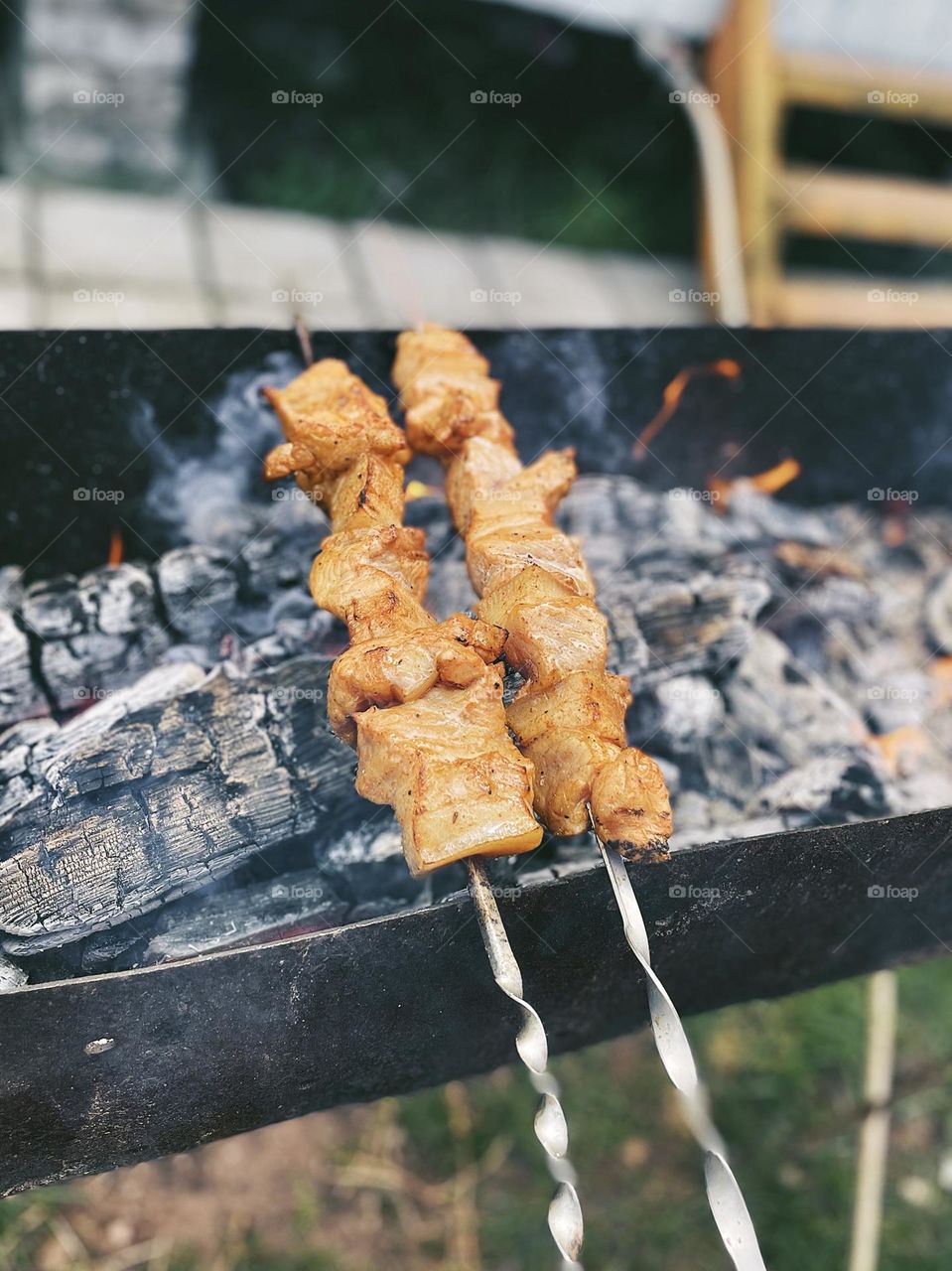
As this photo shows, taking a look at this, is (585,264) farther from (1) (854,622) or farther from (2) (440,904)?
(2) (440,904)

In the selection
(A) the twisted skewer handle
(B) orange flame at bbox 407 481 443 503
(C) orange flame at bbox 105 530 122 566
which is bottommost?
(A) the twisted skewer handle

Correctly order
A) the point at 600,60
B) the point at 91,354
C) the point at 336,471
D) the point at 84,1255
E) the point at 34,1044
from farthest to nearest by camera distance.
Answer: the point at 600,60 → the point at 84,1255 → the point at 91,354 → the point at 336,471 → the point at 34,1044

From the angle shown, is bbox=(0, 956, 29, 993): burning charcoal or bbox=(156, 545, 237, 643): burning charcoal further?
bbox=(156, 545, 237, 643): burning charcoal

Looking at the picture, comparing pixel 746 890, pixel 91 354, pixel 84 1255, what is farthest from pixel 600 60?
pixel 84 1255

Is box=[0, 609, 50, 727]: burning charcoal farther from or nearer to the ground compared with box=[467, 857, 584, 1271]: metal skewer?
farther from the ground

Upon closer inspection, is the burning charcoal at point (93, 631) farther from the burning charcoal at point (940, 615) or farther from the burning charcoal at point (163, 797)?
the burning charcoal at point (940, 615)

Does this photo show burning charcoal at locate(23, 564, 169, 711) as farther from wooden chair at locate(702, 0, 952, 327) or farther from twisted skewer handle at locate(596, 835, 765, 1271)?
wooden chair at locate(702, 0, 952, 327)

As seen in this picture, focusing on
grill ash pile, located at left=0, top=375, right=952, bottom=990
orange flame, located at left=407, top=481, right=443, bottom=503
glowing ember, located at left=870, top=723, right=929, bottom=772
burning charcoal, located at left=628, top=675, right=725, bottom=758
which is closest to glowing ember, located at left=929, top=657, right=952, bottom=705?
grill ash pile, located at left=0, top=375, right=952, bottom=990
